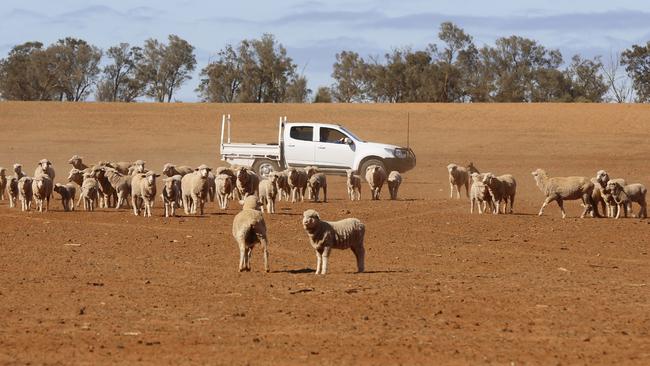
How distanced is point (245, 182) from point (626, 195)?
31.2ft

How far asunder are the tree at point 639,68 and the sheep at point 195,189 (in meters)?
69.0

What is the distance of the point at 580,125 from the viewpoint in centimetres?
6644

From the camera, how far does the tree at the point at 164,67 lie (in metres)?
99.6

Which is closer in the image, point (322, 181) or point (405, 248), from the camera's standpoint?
point (405, 248)

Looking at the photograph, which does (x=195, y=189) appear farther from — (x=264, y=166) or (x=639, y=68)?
(x=639, y=68)

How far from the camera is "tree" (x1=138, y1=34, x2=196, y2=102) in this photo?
99625 millimetres

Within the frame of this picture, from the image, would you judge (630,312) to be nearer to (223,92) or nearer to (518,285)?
(518,285)

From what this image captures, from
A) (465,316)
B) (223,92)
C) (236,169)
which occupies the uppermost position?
(223,92)

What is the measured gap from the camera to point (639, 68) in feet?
314

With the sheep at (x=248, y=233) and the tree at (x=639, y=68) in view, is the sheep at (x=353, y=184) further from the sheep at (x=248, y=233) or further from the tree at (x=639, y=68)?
the tree at (x=639, y=68)

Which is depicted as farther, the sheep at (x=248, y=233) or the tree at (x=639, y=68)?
the tree at (x=639, y=68)

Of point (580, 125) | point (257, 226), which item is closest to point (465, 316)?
point (257, 226)

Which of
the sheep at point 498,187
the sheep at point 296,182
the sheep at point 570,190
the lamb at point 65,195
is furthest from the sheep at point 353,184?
the lamb at point 65,195

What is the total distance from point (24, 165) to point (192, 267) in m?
33.3
